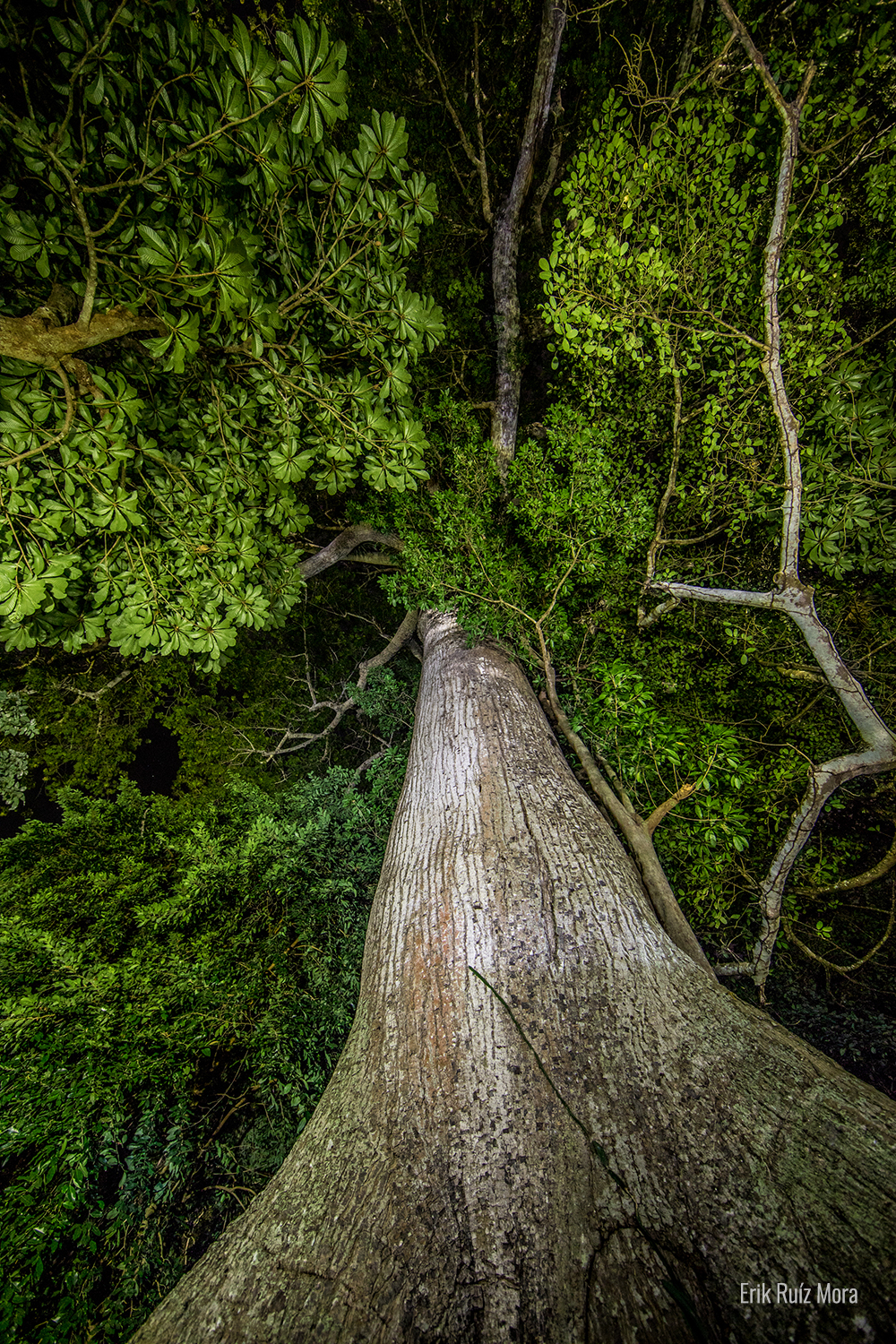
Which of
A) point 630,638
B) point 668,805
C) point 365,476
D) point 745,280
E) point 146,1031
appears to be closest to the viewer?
point 146,1031

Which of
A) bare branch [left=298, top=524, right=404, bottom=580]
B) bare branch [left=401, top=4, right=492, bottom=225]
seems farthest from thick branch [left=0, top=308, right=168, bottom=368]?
bare branch [left=401, top=4, right=492, bottom=225]

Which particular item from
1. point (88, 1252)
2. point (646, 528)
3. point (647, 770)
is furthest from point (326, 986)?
point (646, 528)

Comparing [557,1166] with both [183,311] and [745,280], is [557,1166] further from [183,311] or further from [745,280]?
[745,280]

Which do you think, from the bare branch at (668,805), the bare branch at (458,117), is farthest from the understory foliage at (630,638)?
the bare branch at (458,117)

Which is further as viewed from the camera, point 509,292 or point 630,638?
point 509,292

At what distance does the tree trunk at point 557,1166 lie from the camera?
89 cm

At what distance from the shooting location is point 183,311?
4.97 ft

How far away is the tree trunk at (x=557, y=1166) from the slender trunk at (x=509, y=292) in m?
3.99

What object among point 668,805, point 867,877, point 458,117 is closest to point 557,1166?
point 668,805

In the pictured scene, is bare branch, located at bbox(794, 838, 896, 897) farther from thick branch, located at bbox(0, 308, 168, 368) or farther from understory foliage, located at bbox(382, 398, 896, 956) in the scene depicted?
thick branch, located at bbox(0, 308, 168, 368)

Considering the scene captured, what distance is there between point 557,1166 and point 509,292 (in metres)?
5.91

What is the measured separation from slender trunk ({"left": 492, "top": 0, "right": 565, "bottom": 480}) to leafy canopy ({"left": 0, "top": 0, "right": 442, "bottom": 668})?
2240 millimetres

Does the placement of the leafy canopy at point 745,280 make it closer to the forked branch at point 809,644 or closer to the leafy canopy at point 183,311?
the forked branch at point 809,644

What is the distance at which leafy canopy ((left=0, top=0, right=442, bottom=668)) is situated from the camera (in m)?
1.27
